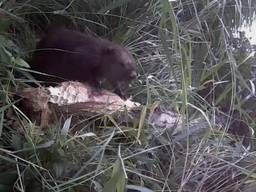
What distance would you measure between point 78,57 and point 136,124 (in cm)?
39

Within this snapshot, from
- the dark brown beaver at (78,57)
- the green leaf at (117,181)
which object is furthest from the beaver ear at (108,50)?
the green leaf at (117,181)

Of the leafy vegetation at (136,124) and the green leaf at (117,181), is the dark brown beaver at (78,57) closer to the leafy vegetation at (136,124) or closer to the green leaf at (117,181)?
the leafy vegetation at (136,124)

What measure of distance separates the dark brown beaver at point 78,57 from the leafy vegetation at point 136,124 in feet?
0.18

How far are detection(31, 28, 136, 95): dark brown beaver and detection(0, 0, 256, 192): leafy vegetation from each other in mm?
54

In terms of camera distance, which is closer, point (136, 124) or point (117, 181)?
point (117, 181)

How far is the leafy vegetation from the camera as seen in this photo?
103 cm

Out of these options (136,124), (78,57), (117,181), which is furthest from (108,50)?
(117,181)

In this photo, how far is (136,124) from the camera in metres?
1.22

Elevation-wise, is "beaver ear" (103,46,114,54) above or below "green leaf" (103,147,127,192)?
below

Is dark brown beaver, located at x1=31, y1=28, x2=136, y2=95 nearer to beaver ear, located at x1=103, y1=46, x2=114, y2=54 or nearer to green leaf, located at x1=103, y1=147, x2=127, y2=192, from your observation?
beaver ear, located at x1=103, y1=46, x2=114, y2=54

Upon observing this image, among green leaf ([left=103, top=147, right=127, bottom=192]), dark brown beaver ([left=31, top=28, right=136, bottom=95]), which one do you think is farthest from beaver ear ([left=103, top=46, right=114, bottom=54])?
green leaf ([left=103, top=147, right=127, bottom=192])

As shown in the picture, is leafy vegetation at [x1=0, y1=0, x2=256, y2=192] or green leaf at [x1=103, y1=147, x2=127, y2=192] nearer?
green leaf at [x1=103, y1=147, x2=127, y2=192]

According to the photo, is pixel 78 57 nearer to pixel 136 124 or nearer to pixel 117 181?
pixel 136 124

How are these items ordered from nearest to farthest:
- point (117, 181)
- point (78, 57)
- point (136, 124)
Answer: point (117, 181) < point (136, 124) < point (78, 57)
